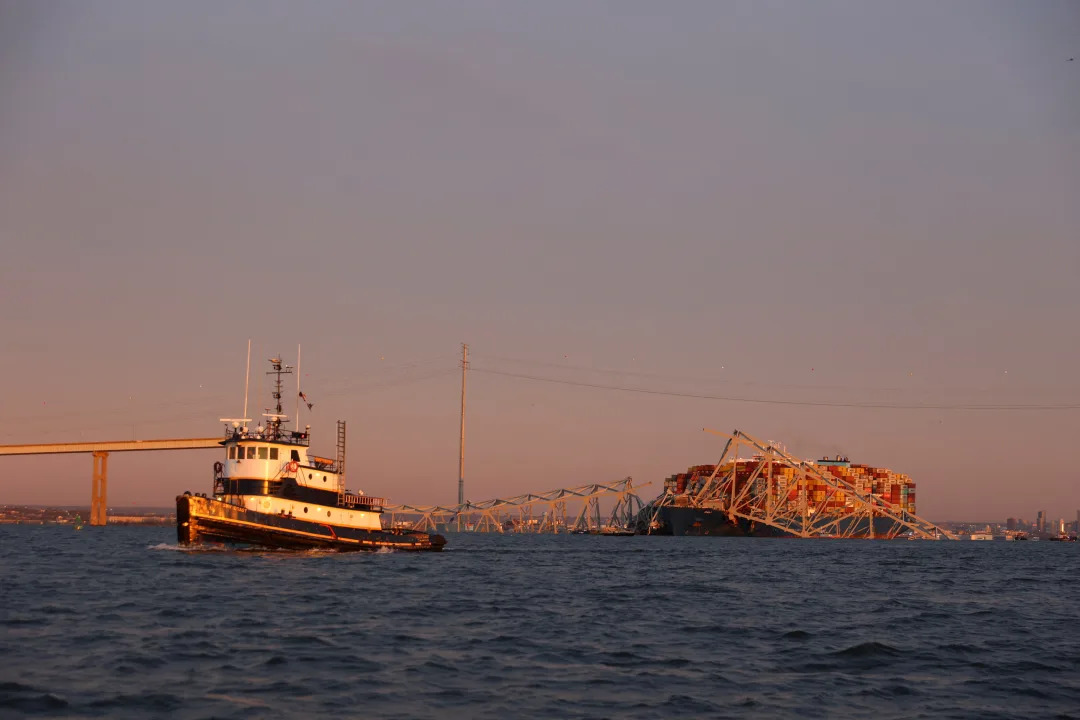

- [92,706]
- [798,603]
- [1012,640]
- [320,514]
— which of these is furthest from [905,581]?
[92,706]

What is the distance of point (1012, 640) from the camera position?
95.8ft

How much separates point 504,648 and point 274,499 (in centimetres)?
3649

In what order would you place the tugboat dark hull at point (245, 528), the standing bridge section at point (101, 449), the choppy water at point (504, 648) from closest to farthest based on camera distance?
the choppy water at point (504, 648)
the tugboat dark hull at point (245, 528)
the standing bridge section at point (101, 449)

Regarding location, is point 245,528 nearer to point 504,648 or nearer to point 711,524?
point 504,648

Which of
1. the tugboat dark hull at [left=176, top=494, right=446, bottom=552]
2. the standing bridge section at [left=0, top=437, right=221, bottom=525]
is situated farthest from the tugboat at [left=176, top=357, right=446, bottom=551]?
the standing bridge section at [left=0, top=437, right=221, bottom=525]

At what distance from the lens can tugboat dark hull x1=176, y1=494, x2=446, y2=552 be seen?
55.2 m

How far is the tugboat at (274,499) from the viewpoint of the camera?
5562 centimetres

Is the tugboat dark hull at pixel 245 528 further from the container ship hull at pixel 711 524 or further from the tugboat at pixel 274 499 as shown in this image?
the container ship hull at pixel 711 524

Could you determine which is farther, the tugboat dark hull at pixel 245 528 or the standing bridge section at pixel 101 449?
the standing bridge section at pixel 101 449

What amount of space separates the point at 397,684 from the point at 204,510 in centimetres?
3886

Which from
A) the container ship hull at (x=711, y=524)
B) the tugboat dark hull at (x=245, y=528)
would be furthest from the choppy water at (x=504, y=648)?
the container ship hull at (x=711, y=524)

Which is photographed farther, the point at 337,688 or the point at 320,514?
the point at 320,514

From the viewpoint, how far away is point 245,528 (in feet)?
182

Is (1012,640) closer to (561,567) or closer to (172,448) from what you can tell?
(561,567)
